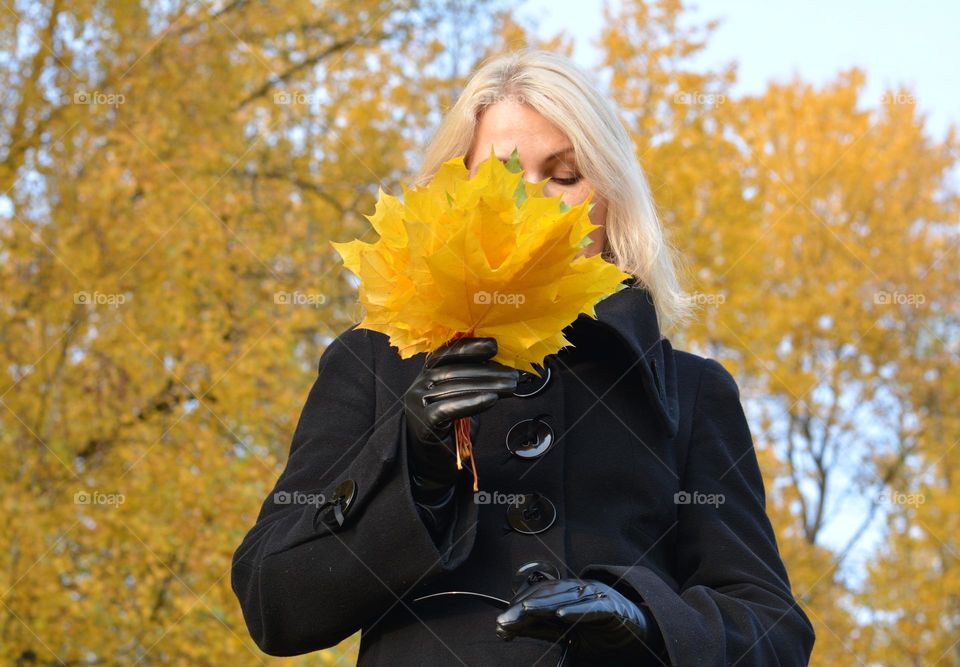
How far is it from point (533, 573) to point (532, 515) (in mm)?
144

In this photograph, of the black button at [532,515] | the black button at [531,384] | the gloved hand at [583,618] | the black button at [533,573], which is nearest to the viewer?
the gloved hand at [583,618]

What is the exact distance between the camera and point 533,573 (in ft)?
6.31

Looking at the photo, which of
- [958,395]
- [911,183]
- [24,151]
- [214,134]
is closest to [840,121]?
[911,183]

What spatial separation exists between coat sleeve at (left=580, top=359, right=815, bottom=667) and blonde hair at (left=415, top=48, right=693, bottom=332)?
0.25m

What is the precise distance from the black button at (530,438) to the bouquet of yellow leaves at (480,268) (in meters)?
0.24

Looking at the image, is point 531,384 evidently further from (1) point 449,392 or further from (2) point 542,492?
(1) point 449,392

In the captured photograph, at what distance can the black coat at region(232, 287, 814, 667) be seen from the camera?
6.27ft

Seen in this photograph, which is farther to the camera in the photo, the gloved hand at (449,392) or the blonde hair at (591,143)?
the blonde hair at (591,143)

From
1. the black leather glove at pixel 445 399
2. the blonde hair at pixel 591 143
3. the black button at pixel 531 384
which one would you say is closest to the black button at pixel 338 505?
the black leather glove at pixel 445 399

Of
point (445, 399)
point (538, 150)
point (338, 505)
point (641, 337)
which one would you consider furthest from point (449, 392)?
point (538, 150)

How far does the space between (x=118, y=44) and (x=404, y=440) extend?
7216 mm

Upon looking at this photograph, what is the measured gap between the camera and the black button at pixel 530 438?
6.87ft

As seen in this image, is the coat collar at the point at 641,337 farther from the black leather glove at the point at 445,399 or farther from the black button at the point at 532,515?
the black leather glove at the point at 445,399

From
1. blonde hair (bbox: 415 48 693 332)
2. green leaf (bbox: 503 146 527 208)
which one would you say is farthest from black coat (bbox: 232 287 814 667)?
green leaf (bbox: 503 146 527 208)
